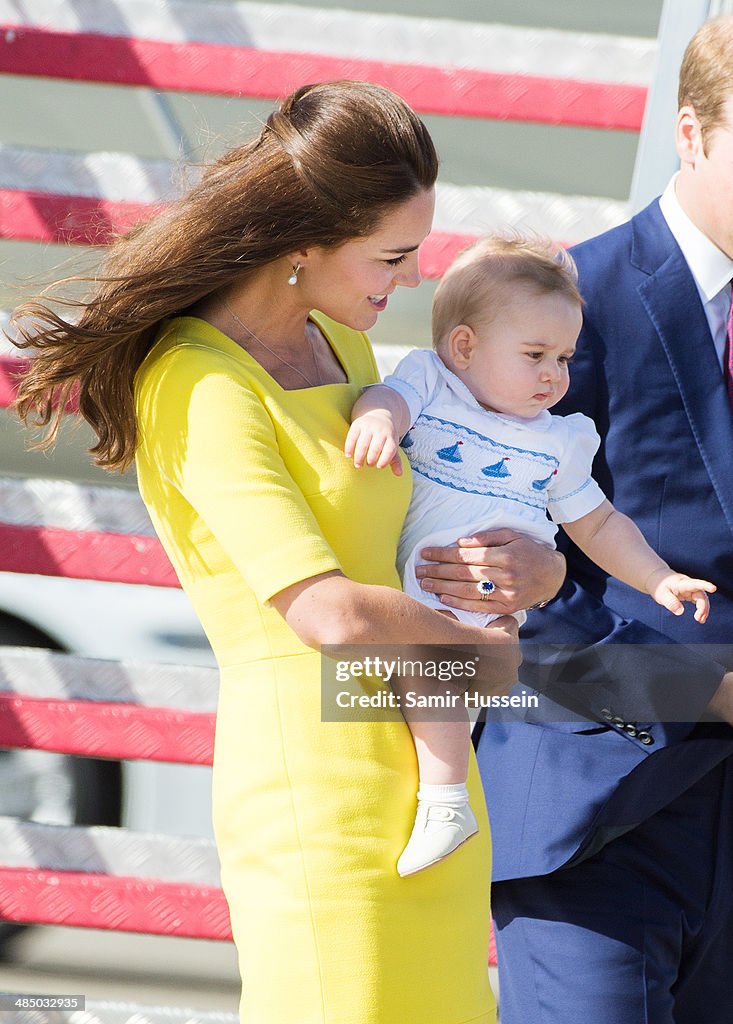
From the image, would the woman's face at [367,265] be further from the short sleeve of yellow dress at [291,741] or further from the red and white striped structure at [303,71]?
the red and white striped structure at [303,71]

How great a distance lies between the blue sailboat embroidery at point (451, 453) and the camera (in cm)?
161

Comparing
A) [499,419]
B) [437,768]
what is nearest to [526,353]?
[499,419]

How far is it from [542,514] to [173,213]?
0.63 meters

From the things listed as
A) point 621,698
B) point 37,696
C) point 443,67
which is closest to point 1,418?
point 37,696

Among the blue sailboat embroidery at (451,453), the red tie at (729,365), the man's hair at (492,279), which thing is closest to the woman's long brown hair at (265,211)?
the man's hair at (492,279)

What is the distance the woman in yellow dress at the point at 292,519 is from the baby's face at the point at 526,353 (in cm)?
17

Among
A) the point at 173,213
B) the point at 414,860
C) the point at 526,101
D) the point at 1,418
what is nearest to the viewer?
the point at 414,860

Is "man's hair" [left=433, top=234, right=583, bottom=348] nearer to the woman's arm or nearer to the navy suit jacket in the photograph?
the navy suit jacket

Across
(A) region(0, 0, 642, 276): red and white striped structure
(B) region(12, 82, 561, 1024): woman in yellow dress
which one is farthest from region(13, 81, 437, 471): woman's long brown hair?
(A) region(0, 0, 642, 276): red and white striped structure

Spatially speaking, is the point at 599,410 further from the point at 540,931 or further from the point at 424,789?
the point at 540,931

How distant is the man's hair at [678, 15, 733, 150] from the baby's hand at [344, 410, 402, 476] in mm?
669

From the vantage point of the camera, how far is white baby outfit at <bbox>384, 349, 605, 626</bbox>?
5.26ft

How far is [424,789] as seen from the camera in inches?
54.9

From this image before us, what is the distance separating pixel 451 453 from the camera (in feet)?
5.29
